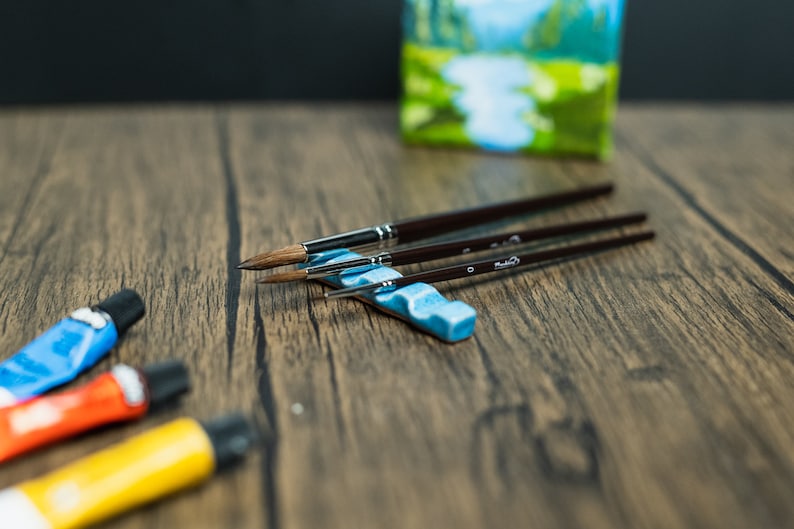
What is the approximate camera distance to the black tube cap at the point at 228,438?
326 mm

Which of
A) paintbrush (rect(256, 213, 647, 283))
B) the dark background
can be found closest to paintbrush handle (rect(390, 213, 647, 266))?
paintbrush (rect(256, 213, 647, 283))

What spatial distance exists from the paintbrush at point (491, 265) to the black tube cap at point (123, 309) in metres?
0.10

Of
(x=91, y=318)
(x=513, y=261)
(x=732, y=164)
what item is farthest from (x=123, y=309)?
(x=732, y=164)

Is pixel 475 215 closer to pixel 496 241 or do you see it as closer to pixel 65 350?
pixel 496 241

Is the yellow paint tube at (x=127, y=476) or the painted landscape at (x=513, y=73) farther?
the painted landscape at (x=513, y=73)

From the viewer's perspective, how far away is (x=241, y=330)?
44 centimetres

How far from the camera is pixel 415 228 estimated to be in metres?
0.53

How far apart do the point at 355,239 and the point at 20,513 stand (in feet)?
0.83

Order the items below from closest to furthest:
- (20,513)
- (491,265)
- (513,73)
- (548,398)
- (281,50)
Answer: (20,513)
(548,398)
(491,265)
(513,73)
(281,50)

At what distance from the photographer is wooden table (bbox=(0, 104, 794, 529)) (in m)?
0.33

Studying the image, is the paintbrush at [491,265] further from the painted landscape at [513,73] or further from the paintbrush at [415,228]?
the painted landscape at [513,73]

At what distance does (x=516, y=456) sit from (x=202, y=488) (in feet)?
0.43

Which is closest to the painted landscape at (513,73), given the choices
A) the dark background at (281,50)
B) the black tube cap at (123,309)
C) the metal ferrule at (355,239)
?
the dark background at (281,50)

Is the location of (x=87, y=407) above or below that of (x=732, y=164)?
above
